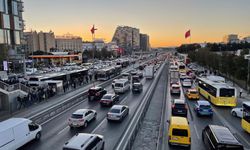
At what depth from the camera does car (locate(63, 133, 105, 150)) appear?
12105 millimetres

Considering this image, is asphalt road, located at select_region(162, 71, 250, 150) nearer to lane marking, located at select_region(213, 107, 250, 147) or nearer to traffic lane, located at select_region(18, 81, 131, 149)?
lane marking, located at select_region(213, 107, 250, 147)

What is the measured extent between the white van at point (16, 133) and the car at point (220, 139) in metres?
11.7

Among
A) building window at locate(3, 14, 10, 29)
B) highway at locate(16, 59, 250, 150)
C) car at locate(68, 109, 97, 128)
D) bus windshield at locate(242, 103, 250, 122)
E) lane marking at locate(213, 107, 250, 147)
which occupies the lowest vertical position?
lane marking at locate(213, 107, 250, 147)

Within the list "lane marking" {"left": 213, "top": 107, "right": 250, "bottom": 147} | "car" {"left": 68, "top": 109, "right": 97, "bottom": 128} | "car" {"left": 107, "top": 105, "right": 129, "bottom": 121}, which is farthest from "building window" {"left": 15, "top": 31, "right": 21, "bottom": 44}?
"lane marking" {"left": 213, "top": 107, "right": 250, "bottom": 147}

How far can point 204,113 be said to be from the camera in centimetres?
2170

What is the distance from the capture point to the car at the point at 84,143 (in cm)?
1210

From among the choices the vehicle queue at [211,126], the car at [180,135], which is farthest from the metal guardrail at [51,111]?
the car at [180,135]

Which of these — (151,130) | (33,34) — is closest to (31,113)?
(151,130)

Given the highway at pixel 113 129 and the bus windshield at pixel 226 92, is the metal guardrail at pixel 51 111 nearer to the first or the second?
the highway at pixel 113 129

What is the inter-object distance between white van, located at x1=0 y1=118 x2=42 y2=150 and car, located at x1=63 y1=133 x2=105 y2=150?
3800mm

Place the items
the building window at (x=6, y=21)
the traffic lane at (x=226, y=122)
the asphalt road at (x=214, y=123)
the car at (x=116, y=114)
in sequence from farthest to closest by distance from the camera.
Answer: the building window at (x=6, y=21), the car at (x=116, y=114), the traffic lane at (x=226, y=122), the asphalt road at (x=214, y=123)

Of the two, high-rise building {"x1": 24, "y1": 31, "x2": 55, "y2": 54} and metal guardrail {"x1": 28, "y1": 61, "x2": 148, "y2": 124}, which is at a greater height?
high-rise building {"x1": 24, "y1": 31, "x2": 55, "y2": 54}

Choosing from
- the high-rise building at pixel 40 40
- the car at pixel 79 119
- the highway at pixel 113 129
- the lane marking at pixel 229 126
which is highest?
the high-rise building at pixel 40 40

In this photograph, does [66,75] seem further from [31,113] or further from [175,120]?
[175,120]
